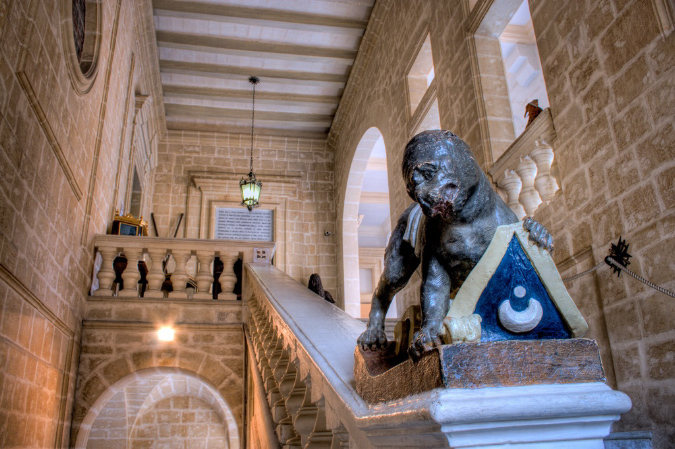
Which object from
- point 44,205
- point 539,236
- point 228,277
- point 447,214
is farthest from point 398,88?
point 539,236

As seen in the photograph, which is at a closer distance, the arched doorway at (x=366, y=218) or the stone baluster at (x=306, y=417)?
the stone baluster at (x=306, y=417)

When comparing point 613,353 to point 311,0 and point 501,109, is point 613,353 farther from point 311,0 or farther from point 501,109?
point 311,0

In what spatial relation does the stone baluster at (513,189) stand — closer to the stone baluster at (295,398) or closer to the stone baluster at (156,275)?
the stone baluster at (295,398)

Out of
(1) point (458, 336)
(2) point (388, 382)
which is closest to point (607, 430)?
(1) point (458, 336)

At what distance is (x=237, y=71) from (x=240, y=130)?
76.8 inches

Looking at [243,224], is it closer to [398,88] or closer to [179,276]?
[398,88]

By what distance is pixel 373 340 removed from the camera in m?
1.43

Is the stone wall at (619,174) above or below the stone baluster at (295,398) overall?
above

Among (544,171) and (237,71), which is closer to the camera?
(544,171)

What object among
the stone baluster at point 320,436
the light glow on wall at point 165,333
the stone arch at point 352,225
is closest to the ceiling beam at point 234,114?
the stone arch at point 352,225

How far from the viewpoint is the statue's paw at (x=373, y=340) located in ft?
4.69

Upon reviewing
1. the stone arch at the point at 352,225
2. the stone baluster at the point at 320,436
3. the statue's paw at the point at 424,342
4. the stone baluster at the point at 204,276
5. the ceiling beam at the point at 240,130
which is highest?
the ceiling beam at the point at 240,130

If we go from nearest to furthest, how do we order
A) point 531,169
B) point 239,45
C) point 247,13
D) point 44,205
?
point 44,205
point 531,169
point 247,13
point 239,45

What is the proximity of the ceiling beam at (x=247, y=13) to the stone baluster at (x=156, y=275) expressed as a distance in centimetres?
435
